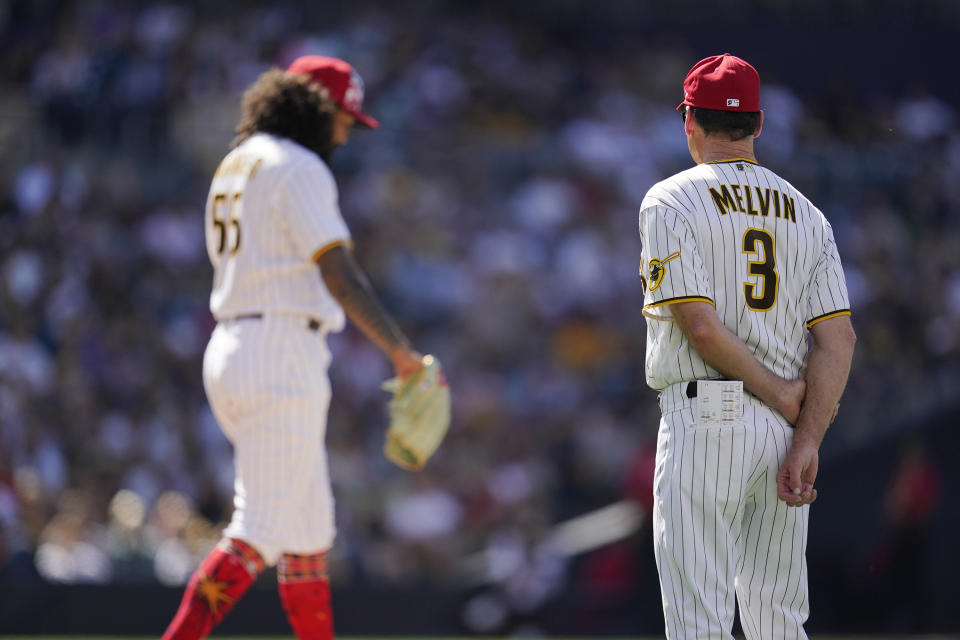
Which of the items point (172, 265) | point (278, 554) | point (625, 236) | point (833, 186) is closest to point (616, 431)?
point (625, 236)

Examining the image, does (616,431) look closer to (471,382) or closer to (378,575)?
(471,382)

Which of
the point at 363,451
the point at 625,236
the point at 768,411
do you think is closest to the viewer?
the point at 768,411

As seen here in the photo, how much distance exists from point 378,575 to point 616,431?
280cm

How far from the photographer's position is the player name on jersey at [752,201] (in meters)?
3.53

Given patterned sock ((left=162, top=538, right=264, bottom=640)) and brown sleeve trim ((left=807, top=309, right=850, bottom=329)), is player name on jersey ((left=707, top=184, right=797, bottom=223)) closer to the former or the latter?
brown sleeve trim ((left=807, top=309, right=850, bottom=329))

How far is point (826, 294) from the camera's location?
11.9ft

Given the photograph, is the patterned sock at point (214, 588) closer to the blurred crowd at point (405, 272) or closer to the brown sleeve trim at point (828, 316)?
the brown sleeve trim at point (828, 316)

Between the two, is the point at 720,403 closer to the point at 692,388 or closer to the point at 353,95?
the point at 692,388

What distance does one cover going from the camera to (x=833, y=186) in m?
12.6

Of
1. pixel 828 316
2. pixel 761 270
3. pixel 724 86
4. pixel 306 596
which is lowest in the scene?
pixel 306 596

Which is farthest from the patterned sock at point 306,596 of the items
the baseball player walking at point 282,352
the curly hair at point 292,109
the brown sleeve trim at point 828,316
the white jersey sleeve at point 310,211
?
the brown sleeve trim at point 828,316

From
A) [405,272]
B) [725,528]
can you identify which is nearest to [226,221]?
[725,528]

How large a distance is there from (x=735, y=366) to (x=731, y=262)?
0.98ft

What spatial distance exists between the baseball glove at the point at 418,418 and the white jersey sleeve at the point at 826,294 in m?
1.37
